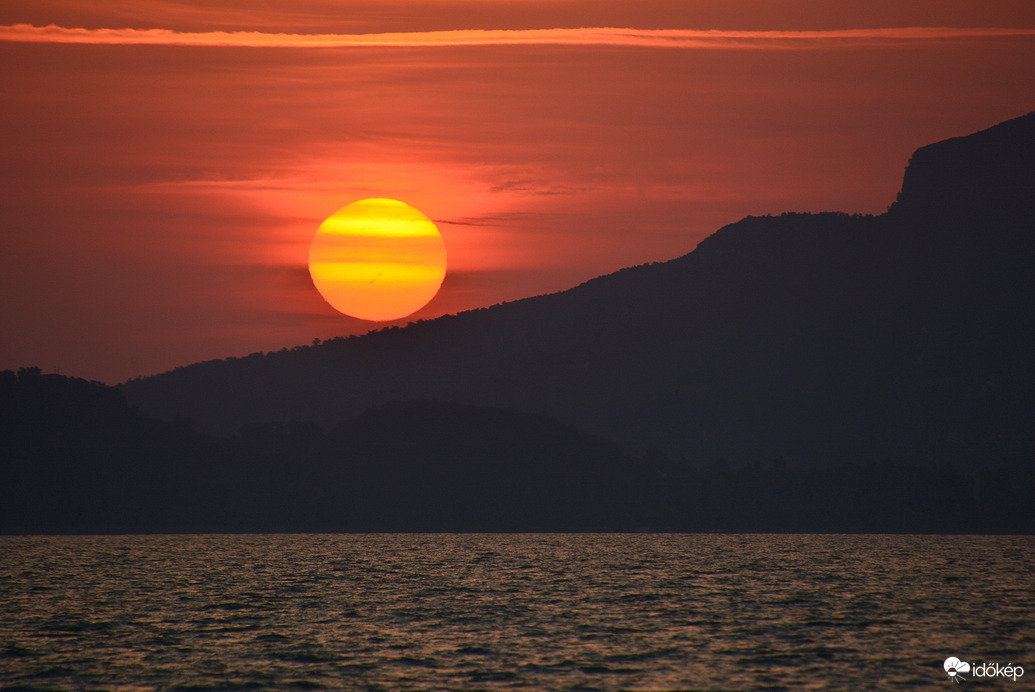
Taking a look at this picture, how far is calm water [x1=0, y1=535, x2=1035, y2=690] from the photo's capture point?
5272 centimetres

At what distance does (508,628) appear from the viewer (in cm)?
7156

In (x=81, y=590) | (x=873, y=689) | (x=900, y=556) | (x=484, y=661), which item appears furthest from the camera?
(x=900, y=556)

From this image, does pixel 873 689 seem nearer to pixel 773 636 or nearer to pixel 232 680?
pixel 773 636

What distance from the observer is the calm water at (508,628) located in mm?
52719

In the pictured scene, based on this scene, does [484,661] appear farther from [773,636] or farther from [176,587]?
[176,587]

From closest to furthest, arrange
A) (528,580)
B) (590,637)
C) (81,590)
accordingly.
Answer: (590,637) < (81,590) < (528,580)

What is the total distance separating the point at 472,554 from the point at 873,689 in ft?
459

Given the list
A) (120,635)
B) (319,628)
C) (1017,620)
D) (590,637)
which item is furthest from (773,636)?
(120,635)

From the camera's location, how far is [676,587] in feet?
357

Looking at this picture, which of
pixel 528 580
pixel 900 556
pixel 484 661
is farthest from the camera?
pixel 900 556

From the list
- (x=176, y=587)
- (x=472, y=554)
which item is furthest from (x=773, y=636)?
(x=472, y=554)

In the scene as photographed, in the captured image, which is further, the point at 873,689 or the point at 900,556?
the point at 900,556

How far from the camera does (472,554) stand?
186125 mm

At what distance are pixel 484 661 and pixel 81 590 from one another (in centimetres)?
6038
